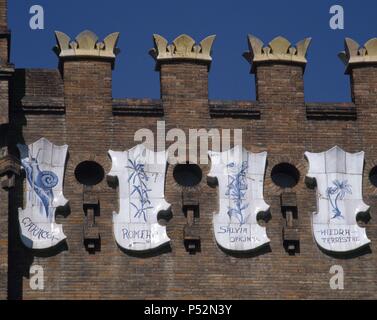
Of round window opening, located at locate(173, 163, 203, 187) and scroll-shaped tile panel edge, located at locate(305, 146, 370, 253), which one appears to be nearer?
scroll-shaped tile panel edge, located at locate(305, 146, 370, 253)

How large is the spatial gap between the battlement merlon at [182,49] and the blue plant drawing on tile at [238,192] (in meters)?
2.43

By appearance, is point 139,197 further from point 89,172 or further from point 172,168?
point 89,172

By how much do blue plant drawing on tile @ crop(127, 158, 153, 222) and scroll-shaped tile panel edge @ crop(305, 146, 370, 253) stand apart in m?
3.34

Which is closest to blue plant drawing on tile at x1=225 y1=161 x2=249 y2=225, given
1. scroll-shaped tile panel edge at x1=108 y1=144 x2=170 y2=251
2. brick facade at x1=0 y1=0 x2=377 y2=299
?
brick facade at x1=0 y1=0 x2=377 y2=299

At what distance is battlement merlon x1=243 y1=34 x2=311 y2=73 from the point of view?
50719 millimetres

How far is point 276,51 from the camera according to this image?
167 feet

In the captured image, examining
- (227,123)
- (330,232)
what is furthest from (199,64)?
(330,232)

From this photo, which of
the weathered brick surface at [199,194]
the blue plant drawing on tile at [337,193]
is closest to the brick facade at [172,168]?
the weathered brick surface at [199,194]

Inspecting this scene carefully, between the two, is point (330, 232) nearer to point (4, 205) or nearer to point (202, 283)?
point (202, 283)

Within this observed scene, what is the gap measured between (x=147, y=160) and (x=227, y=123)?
1877 mm

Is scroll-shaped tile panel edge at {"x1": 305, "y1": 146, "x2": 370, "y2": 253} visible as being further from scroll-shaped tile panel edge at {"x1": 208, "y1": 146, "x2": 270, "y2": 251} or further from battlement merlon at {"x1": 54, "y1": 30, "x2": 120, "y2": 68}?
battlement merlon at {"x1": 54, "y1": 30, "x2": 120, "y2": 68}

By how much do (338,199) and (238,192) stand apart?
2040 millimetres

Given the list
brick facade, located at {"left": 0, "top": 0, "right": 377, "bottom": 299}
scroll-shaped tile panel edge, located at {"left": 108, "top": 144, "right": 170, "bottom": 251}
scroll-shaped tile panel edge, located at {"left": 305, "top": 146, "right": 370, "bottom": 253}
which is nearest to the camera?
brick facade, located at {"left": 0, "top": 0, "right": 377, "bottom": 299}

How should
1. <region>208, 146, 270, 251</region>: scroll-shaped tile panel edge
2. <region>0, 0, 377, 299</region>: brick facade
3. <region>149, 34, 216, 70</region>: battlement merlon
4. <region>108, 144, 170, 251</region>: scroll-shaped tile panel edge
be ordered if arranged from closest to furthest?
<region>0, 0, 377, 299</region>: brick facade < <region>108, 144, 170, 251</region>: scroll-shaped tile panel edge < <region>208, 146, 270, 251</region>: scroll-shaped tile panel edge < <region>149, 34, 216, 70</region>: battlement merlon
